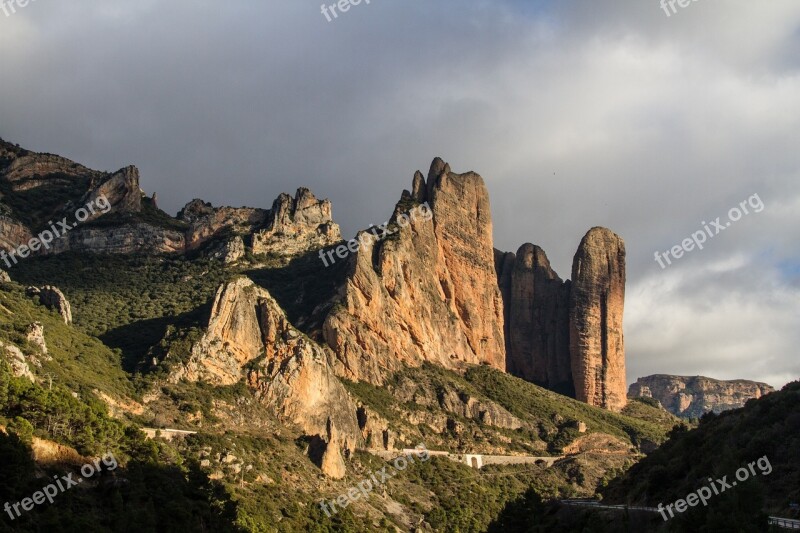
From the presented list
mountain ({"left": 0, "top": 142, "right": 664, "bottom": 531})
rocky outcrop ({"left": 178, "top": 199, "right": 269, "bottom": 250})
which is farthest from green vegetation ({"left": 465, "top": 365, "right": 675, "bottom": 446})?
rocky outcrop ({"left": 178, "top": 199, "right": 269, "bottom": 250})

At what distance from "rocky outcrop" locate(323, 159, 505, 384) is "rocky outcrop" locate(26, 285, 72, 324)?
39.1 metres

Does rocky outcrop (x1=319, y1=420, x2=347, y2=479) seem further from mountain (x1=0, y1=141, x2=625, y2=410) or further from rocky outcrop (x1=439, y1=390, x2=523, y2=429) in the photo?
rocky outcrop (x1=439, y1=390, x2=523, y2=429)

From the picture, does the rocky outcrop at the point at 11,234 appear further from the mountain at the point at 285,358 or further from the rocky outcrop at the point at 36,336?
the rocky outcrop at the point at 36,336

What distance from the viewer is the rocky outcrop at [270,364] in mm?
110562

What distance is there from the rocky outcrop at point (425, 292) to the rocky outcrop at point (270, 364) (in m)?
18.8

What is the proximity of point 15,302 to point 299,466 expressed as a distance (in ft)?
133

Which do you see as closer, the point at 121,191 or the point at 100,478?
the point at 100,478

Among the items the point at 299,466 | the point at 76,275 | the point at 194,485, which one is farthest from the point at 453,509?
the point at 76,275

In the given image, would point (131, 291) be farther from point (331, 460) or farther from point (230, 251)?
point (331, 460)

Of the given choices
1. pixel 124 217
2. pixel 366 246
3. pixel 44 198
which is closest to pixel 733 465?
pixel 366 246

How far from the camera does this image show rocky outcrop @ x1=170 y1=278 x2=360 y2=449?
363 ft

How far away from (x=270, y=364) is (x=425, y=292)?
199 ft

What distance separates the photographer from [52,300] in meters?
116

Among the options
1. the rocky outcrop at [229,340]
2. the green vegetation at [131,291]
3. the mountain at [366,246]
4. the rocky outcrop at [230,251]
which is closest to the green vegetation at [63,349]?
the green vegetation at [131,291]
